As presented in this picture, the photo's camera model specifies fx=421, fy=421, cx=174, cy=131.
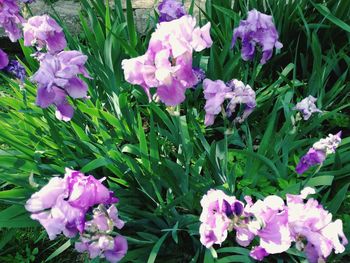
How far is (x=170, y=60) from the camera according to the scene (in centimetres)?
120

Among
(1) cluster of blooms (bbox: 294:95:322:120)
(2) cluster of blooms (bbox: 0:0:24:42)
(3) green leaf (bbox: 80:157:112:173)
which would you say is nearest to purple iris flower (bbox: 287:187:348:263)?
(1) cluster of blooms (bbox: 294:95:322:120)

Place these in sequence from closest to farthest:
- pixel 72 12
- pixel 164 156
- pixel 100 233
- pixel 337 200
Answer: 1. pixel 100 233
2. pixel 337 200
3. pixel 164 156
4. pixel 72 12

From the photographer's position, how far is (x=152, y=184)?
5.34 feet

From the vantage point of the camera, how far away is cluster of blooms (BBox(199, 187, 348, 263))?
99 centimetres

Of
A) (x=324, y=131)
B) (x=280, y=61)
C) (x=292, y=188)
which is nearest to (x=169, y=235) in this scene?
(x=292, y=188)

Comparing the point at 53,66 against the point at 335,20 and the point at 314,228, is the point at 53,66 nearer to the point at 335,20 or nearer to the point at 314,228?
the point at 314,228

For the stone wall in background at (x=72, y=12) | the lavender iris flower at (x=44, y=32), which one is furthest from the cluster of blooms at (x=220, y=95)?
the stone wall in background at (x=72, y=12)

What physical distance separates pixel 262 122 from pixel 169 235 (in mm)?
712

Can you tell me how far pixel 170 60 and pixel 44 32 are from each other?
0.65 metres

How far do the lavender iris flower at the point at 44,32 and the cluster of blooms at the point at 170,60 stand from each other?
558 mm

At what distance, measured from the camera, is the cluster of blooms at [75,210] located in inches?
40.2

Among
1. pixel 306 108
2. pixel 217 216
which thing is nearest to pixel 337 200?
pixel 306 108

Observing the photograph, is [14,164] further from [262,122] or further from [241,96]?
[262,122]

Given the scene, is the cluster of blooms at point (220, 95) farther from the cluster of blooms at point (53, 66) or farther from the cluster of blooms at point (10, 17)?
the cluster of blooms at point (10, 17)
